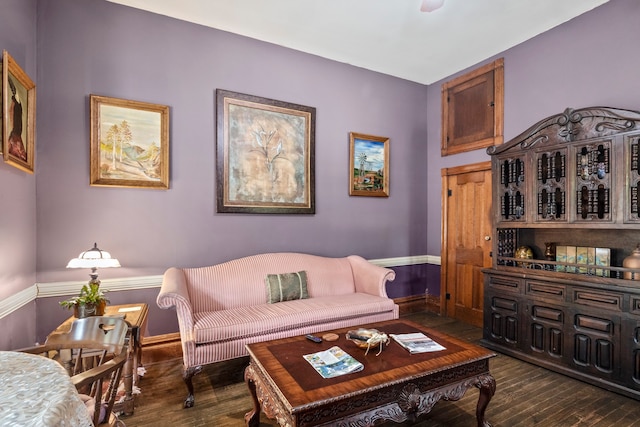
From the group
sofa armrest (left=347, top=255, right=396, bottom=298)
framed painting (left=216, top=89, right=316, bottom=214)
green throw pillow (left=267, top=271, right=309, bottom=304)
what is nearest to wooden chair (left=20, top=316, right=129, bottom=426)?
green throw pillow (left=267, top=271, right=309, bottom=304)

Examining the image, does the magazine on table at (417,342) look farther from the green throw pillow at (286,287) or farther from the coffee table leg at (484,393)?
the green throw pillow at (286,287)

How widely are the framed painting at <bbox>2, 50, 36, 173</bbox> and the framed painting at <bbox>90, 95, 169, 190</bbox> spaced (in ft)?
1.47

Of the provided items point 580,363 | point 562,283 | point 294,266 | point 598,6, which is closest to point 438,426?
point 580,363

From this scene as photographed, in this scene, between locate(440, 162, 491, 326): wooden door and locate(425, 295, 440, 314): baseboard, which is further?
locate(425, 295, 440, 314): baseboard

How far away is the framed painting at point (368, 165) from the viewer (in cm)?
448

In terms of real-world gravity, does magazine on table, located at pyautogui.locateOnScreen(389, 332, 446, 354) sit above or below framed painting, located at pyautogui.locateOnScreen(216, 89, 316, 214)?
below

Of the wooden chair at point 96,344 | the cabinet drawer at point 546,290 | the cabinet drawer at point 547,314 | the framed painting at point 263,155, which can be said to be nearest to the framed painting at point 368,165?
the framed painting at point 263,155

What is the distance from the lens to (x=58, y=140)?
2.94m

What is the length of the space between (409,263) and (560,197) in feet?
7.22

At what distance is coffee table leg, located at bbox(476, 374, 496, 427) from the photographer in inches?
80.5

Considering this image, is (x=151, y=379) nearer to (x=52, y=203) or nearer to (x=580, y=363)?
(x=52, y=203)

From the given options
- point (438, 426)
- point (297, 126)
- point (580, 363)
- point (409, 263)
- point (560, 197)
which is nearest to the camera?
point (438, 426)

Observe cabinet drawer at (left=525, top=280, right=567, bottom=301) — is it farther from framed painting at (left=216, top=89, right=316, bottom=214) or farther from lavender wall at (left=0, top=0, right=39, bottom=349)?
lavender wall at (left=0, top=0, right=39, bottom=349)

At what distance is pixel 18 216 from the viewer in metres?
2.50
